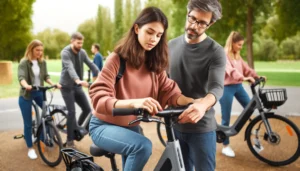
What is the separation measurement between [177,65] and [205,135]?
512 millimetres

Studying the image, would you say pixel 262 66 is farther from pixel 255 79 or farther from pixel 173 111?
pixel 173 111

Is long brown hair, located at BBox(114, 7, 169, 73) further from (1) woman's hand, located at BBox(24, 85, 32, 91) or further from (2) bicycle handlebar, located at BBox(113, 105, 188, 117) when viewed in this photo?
(1) woman's hand, located at BBox(24, 85, 32, 91)

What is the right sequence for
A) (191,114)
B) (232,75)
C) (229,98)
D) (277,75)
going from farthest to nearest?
(277,75), (229,98), (232,75), (191,114)

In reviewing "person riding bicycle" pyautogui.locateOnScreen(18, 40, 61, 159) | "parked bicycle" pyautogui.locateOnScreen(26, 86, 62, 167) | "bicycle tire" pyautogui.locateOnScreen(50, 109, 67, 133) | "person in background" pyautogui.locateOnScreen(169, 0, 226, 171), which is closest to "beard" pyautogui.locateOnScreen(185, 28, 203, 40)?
"person in background" pyautogui.locateOnScreen(169, 0, 226, 171)

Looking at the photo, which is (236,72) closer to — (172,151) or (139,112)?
(172,151)

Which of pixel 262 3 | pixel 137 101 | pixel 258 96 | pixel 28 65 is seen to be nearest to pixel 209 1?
pixel 137 101

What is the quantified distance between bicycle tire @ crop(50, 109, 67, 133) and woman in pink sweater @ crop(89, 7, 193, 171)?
10.2 feet

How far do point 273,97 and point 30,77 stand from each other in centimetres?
322

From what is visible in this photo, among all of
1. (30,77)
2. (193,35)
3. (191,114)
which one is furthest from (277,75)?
(191,114)

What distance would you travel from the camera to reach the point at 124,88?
1938mm

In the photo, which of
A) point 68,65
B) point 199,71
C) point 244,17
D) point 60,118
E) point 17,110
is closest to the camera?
point 199,71

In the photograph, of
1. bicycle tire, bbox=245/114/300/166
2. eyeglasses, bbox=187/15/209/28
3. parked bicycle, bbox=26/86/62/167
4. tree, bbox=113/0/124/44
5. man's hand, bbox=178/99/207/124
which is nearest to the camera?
man's hand, bbox=178/99/207/124

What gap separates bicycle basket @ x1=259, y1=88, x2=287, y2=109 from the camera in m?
4.22

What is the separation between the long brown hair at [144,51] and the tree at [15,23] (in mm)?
15232
